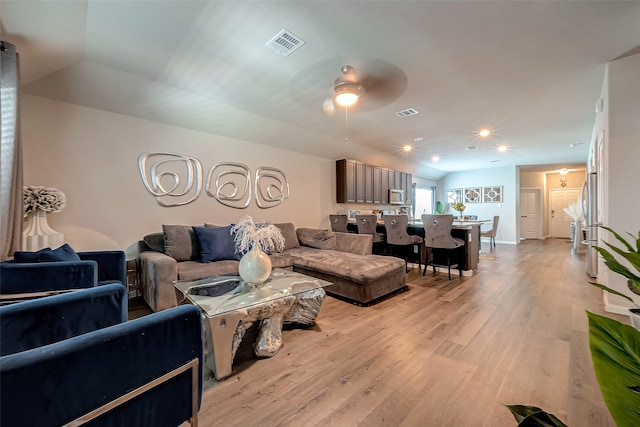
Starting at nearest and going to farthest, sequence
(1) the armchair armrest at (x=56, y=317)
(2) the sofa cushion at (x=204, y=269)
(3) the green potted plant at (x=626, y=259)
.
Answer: (3) the green potted plant at (x=626, y=259), (1) the armchair armrest at (x=56, y=317), (2) the sofa cushion at (x=204, y=269)

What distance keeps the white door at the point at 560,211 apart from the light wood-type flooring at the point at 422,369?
8808 mm

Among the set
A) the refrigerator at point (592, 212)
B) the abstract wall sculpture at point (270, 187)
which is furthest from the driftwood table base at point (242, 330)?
the refrigerator at point (592, 212)

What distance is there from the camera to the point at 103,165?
3.14 metres

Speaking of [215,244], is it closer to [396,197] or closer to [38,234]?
[38,234]

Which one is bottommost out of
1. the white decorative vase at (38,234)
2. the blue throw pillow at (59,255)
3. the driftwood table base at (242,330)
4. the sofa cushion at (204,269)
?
the driftwood table base at (242,330)

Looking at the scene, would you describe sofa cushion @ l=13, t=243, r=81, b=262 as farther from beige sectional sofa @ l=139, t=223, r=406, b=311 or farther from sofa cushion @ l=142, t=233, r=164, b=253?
sofa cushion @ l=142, t=233, r=164, b=253

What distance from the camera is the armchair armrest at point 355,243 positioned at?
414cm

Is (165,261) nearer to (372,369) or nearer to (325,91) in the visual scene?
(372,369)

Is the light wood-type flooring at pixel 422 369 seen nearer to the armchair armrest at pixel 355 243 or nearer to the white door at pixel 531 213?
the armchair armrest at pixel 355 243

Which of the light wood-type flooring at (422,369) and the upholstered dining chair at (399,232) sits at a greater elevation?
the upholstered dining chair at (399,232)

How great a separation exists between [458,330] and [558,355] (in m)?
0.70

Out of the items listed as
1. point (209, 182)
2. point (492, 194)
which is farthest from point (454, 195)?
point (209, 182)

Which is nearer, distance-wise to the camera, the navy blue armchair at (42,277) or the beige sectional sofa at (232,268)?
the navy blue armchair at (42,277)

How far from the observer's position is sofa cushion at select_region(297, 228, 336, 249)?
449cm
